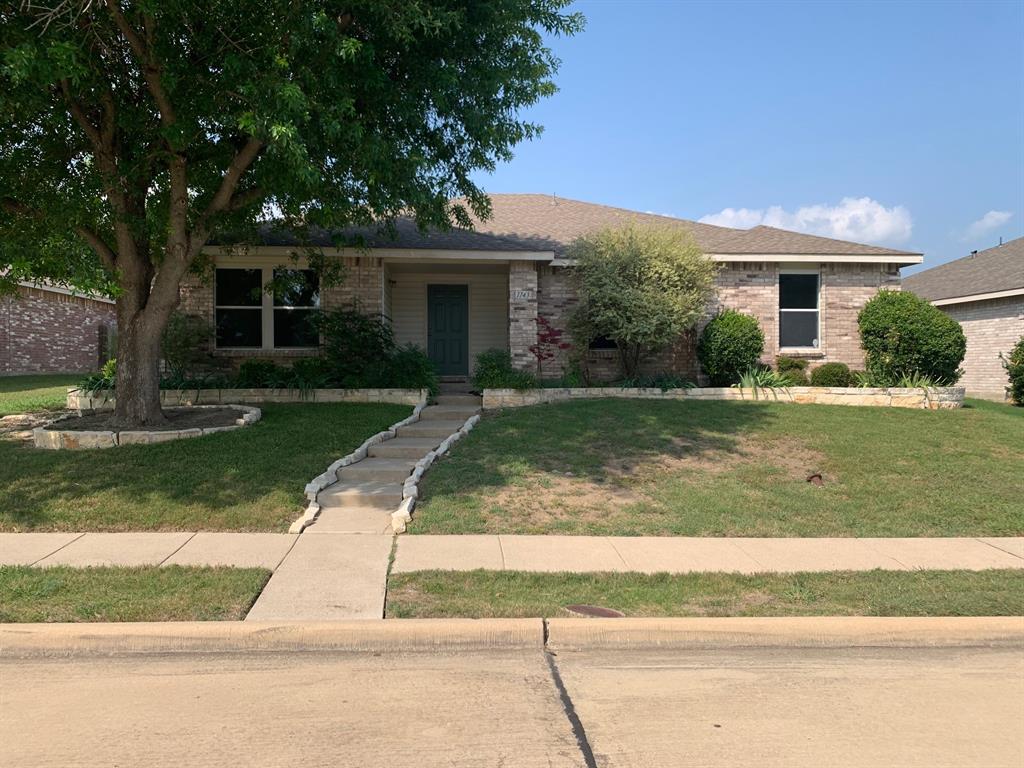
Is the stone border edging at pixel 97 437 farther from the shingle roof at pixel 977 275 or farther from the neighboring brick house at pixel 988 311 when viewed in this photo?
the shingle roof at pixel 977 275

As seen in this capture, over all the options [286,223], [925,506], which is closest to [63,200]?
[286,223]

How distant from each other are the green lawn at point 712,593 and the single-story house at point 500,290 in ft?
29.5

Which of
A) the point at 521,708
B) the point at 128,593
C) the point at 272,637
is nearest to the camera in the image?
the point at 521,708

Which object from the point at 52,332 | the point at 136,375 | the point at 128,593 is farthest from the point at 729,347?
the point at 52,332

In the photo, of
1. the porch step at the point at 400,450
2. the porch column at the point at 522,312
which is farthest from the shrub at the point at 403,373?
the porch step at the point at 400,450

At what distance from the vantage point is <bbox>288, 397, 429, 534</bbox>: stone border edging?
24.1ft

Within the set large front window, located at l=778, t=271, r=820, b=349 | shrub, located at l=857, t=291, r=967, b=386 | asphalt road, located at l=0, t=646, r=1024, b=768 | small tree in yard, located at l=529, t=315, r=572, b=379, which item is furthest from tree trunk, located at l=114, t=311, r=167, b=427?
shrub, located at l=857, t=291, r=967, b=386

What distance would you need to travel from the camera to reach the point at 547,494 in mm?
8297

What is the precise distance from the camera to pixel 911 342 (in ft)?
45.9

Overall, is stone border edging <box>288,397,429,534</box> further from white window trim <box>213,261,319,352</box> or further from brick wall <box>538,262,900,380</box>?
brick wall <box>538,262,900,380</box>

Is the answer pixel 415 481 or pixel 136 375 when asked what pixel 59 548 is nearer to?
pixel 415 481

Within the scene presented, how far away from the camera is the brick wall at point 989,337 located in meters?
19.4

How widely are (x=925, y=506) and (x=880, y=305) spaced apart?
7722 mm

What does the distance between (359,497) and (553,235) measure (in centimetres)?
987
